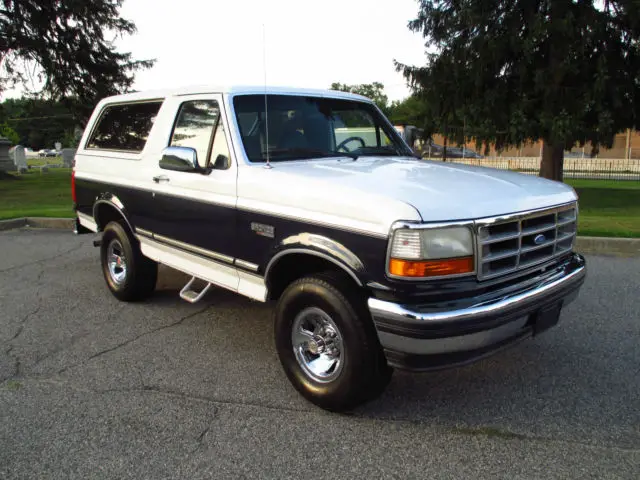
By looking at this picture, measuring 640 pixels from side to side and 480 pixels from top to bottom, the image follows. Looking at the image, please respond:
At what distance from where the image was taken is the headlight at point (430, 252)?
280cm

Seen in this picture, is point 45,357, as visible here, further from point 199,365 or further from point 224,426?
point 224,426

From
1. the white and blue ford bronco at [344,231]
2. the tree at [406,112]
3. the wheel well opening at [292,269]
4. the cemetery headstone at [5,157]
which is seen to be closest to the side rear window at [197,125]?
the white and blue ford bronco at [344,231]

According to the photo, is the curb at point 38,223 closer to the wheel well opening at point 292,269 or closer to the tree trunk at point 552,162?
the wheel well opening at point 292,269

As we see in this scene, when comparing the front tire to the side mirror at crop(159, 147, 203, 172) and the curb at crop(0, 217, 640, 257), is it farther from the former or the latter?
the curb at crop(0, 217, 640, 257)

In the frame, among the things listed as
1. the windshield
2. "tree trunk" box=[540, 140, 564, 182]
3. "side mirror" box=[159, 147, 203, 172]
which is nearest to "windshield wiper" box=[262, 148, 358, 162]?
the windshield

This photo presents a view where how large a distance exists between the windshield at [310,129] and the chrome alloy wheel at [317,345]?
1.25 meters

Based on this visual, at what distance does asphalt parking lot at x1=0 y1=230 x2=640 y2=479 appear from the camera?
281cm

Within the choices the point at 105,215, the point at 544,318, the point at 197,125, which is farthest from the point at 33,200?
the point at 544,318

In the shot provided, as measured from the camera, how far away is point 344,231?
306cm

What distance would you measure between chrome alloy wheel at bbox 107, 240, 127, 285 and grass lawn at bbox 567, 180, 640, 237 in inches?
265

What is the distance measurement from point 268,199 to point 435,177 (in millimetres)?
1097

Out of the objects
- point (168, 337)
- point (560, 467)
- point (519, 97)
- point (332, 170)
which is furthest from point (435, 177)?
point (519, 97)

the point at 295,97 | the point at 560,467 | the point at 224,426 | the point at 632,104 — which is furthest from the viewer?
the point at 632,104

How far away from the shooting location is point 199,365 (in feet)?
13.2
